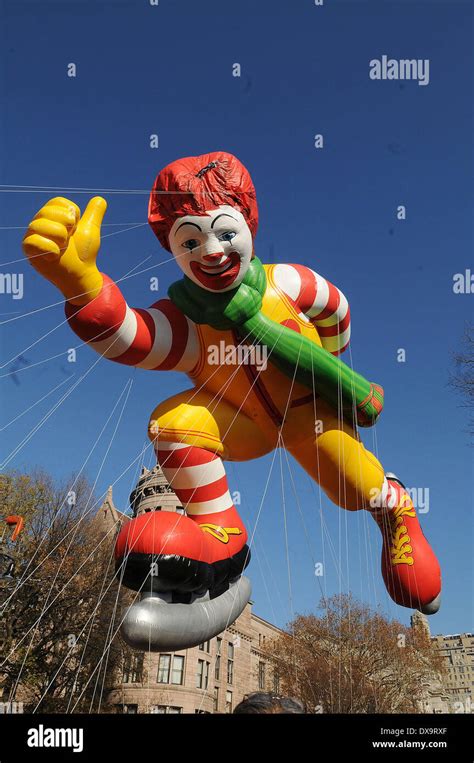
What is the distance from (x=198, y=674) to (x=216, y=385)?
28.1 m

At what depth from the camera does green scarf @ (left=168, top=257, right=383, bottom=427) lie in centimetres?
544

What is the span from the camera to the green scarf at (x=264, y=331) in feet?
17.8

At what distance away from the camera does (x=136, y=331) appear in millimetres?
5402

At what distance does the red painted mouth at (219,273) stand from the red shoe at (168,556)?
6.55 feet

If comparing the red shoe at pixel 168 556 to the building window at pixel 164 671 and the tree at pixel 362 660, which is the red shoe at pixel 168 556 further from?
the building window at pixel 164 671

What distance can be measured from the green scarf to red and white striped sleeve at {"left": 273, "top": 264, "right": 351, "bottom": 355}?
15.4 inches

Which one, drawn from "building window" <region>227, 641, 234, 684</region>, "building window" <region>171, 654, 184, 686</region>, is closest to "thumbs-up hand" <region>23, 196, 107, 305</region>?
"building window" <region>171, 654, 184, 686</region>

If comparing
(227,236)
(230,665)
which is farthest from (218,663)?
(227,236)

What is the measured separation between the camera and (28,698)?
696 inches

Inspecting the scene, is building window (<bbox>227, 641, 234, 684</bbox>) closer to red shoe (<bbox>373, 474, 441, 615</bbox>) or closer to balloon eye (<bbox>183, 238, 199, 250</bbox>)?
red shoe (<bbox>373, 474, 441, 615</bbox>)
